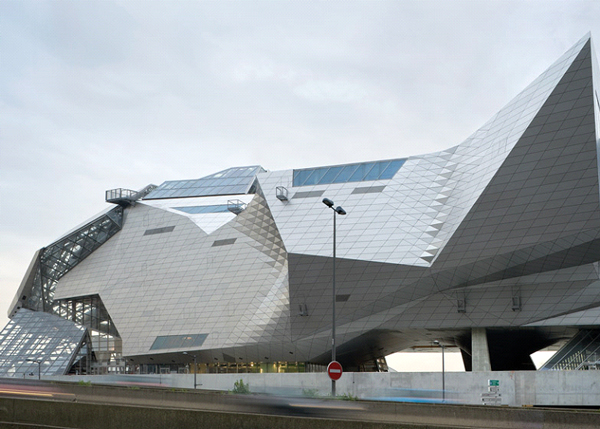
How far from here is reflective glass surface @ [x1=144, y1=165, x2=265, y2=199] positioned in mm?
76812

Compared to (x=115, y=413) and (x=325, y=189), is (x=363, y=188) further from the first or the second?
(x=115, y=413)


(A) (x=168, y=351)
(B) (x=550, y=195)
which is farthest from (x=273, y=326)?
(B) (x=550, y=195)

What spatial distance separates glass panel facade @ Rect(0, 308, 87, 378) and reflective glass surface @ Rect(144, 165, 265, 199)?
54.6 feet

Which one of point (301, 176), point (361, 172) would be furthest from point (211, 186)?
point (361, 172)

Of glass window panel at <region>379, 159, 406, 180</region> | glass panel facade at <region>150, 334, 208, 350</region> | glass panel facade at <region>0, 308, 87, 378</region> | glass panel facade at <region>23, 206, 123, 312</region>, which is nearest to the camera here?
glass window panel at <region>379, 159, 406, 180</region>

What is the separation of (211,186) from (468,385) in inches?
1735

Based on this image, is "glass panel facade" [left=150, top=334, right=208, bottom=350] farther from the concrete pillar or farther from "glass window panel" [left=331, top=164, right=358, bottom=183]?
the concrete pillar

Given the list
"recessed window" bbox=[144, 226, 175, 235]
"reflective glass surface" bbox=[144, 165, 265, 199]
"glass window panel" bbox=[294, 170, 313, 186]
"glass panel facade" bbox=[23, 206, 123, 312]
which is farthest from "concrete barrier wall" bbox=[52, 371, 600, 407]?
"reflective glass surface" bbox=[144, 165, 265, 199]

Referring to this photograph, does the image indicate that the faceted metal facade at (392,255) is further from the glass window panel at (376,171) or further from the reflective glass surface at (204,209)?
the reflective glass surface at (204,209)

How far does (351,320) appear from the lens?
5341 cm

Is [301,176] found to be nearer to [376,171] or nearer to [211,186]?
[376,171]

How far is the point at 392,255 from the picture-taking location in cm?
5178

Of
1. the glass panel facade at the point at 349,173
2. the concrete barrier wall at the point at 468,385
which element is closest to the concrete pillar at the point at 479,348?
the concrete barrier wall at the point at 468,385

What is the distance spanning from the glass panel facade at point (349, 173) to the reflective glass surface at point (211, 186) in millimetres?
17135
